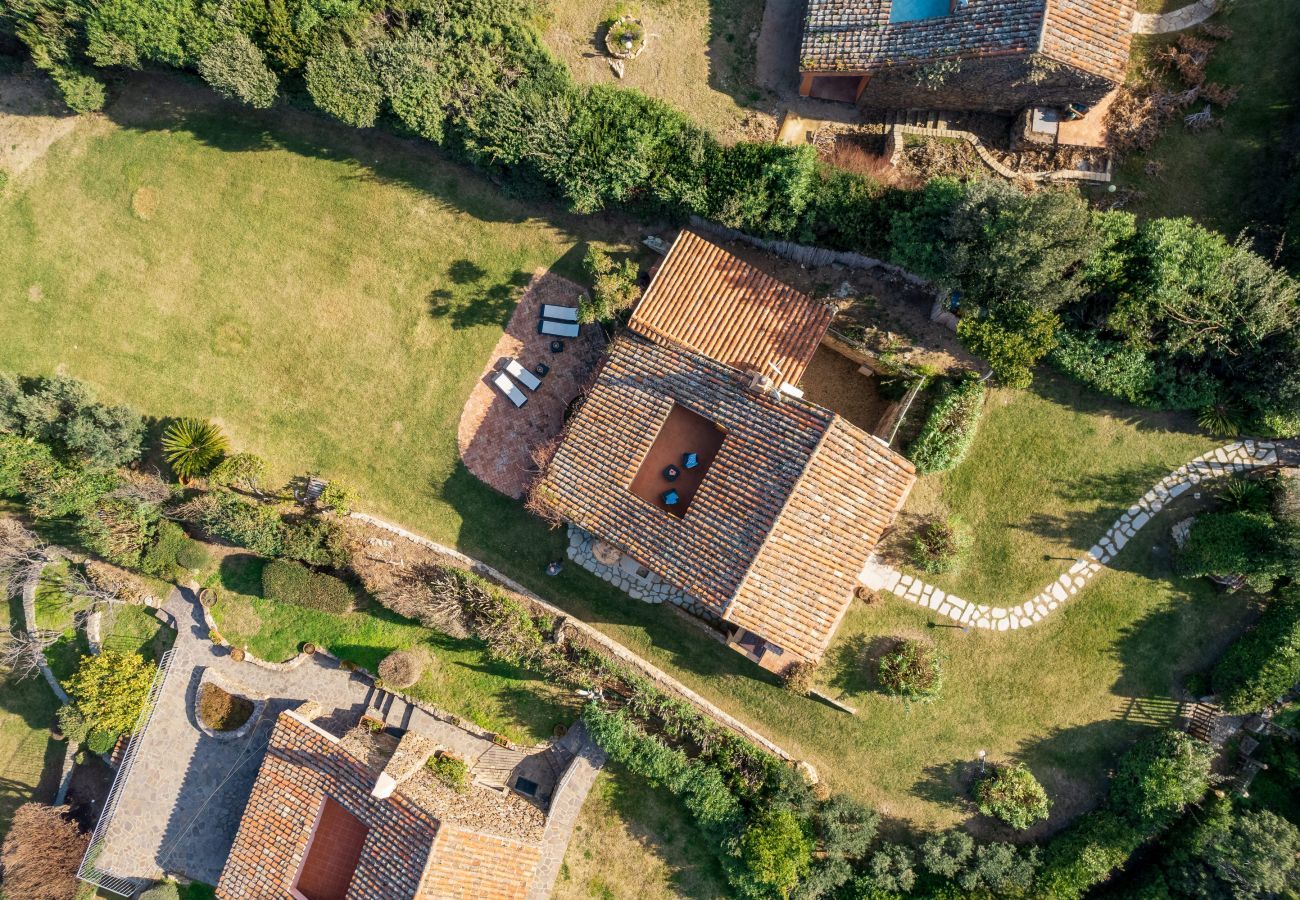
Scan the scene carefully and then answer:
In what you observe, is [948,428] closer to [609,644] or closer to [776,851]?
[609,644]

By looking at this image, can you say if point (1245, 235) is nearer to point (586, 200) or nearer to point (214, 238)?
point (586, 200)

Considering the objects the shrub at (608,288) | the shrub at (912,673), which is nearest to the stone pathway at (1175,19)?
the shrub at (608,288)

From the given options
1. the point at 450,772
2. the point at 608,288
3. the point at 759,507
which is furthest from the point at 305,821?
the point at 608,288

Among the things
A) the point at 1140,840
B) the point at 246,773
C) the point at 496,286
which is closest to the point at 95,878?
the point at 246,773

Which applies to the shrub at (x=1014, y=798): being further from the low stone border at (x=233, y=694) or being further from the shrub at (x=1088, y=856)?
the low stone border at (x=233, y=694)

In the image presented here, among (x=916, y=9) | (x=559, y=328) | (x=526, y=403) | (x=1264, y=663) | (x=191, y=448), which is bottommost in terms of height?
(x=191, y=448)

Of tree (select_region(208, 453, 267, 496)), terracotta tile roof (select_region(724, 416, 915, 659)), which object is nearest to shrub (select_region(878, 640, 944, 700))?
terracotta tile roof (select_region(724, 416, 915, 659))
